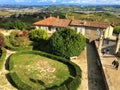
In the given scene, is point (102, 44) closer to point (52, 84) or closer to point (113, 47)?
point (113, 47)

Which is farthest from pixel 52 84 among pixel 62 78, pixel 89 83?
pixel 89 83

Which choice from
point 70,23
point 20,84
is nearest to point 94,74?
point 20,84

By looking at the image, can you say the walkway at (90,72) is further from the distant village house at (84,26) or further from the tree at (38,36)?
the distant village house at (84,26)

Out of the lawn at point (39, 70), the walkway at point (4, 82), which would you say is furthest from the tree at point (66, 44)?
the walkway at point (4, 82)

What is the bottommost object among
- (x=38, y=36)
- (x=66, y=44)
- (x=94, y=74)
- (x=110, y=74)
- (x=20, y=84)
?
(x=110, y=74)

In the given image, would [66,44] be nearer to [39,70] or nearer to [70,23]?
[39,70]

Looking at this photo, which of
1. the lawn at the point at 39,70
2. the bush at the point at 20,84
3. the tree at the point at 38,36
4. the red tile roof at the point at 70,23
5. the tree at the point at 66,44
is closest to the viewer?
the bush at the point at 20,84
